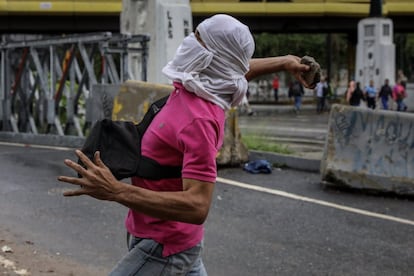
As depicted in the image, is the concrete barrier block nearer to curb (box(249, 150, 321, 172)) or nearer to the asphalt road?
the asphalt road

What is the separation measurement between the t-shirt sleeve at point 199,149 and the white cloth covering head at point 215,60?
17 cm

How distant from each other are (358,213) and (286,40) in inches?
1987

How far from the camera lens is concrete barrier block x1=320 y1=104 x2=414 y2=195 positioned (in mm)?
8742

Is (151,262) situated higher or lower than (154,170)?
lower

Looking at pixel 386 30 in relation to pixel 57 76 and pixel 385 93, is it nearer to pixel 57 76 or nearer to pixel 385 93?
pixel 385 93

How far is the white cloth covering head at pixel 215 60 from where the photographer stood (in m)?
2.60

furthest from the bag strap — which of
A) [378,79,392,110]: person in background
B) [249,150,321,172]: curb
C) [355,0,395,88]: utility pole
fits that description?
[355,0,395,88]: utility pole

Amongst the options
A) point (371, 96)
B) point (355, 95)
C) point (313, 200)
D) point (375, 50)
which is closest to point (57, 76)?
point (313, 200)

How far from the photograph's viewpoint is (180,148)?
2.53 metres

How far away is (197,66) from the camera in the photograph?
261cm

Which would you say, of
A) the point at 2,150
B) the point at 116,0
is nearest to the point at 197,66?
the point at 2,150

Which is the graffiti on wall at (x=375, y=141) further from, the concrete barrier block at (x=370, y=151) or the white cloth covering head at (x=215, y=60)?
the white cloth covering head at (x=215, y=60)

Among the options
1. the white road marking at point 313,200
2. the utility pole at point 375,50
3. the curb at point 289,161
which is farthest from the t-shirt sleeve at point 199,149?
the utility pole at point 375,50

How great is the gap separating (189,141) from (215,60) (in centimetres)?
37
